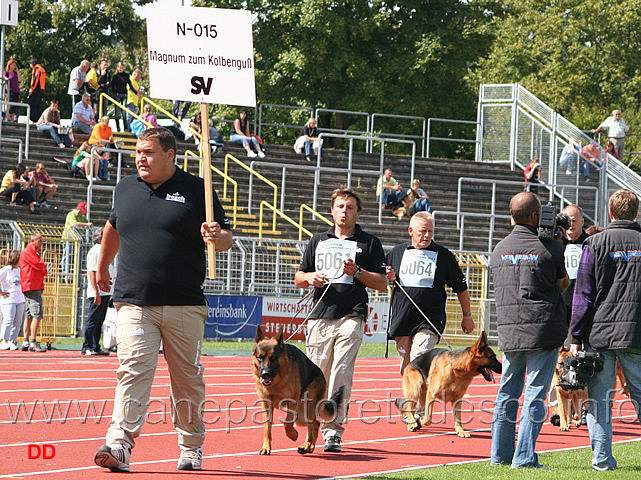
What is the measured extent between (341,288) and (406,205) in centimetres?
2154

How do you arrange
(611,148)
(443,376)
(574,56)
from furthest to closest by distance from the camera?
(574,56) → (611,148) → (443,376)

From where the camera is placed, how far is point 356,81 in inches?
1781

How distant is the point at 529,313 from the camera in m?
8.34

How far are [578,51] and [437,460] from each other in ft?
149

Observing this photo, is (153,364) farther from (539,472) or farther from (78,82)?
(78,82)

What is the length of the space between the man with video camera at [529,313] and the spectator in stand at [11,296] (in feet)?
44.1

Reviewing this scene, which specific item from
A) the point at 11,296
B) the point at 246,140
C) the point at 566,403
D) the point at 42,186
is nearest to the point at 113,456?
the point at 566,403

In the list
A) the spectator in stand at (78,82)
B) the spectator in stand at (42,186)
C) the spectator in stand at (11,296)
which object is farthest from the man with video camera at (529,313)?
the spectator in stand at (78,82)

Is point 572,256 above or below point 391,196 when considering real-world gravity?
below

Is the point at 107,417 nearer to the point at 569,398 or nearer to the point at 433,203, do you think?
the point at 569,398

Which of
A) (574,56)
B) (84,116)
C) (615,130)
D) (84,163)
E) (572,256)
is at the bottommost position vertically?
(572,256)

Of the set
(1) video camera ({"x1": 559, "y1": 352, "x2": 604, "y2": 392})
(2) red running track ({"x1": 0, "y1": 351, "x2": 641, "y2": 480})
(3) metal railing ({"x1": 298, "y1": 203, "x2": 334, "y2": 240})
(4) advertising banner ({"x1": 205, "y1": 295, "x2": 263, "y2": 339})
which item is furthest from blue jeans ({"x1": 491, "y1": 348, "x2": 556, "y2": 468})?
(3) metal railing ({"x1": 298, "y1": 203, "x2": 334, "y2": 240})

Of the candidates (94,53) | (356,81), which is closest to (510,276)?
(356,81)

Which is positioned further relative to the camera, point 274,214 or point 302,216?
point 302,216
